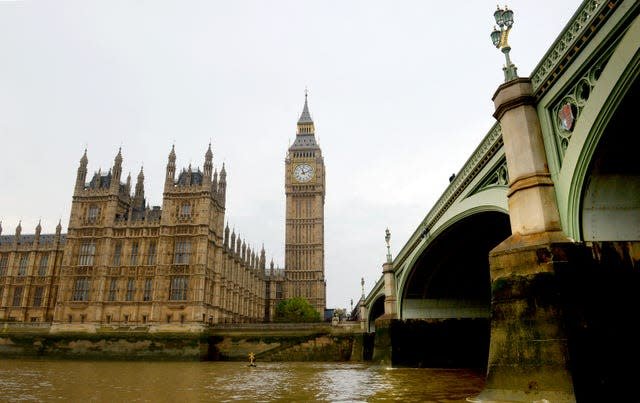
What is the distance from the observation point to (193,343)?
1983 inches

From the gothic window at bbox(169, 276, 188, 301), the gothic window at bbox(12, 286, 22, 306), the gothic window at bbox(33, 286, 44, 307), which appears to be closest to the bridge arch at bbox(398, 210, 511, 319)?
the gothic window at bbox(169, 276, 188, 301)

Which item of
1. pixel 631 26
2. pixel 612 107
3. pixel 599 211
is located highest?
pixel 631 26

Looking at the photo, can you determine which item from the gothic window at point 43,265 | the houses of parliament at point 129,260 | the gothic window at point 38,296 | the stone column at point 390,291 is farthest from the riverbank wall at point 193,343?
the stone column at point 390,291

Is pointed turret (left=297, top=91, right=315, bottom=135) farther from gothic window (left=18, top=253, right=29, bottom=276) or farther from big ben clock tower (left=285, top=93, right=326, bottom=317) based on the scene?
gothic window (left=18, top=253, right=29, bottom=276)

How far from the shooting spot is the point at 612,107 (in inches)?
335

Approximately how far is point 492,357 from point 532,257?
2.62 metres

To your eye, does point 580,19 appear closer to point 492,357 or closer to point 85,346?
point 492,357

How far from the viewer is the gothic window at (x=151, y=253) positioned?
60.4 m

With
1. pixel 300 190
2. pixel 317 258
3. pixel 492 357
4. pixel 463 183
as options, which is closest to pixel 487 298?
pixel 463 183

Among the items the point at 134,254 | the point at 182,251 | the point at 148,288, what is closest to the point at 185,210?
the point at 182,251

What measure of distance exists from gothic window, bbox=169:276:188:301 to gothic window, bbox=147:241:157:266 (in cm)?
400

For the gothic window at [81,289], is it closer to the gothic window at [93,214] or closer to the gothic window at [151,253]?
the gothic window at [93,214]

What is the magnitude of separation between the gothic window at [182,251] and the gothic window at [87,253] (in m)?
12.0

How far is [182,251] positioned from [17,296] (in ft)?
99.3
